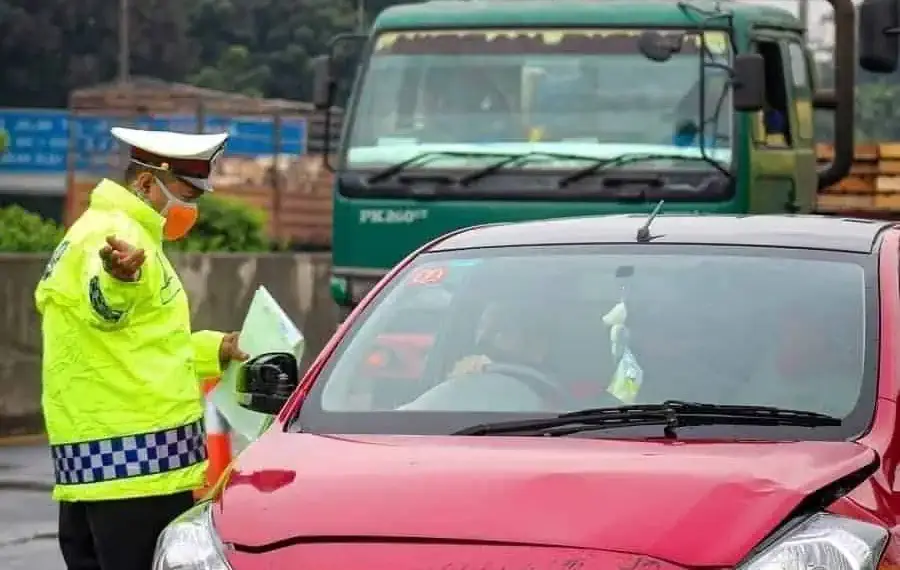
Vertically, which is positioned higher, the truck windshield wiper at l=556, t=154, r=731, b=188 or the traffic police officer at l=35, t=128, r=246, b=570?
the traffic police officer at l=35, t=128, r=246, b=570

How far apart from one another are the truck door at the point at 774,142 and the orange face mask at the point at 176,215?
22.3 feet

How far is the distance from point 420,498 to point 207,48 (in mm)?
74978

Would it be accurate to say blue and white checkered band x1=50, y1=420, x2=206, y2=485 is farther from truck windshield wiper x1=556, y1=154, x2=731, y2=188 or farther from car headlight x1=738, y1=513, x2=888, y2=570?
truck windshield wiper x1=556, y1=154, x2=731, y2=188

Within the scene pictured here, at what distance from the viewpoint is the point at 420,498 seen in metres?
4.76

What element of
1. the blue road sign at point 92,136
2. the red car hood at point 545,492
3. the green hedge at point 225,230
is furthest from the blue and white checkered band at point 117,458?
the blue road sign at point 92,136

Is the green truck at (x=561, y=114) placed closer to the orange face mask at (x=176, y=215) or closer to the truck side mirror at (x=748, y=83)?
the truck side mirror at (x=748, y=83)

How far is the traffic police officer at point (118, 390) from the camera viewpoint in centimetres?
670

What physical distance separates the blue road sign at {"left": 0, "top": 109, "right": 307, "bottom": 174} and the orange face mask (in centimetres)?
2295

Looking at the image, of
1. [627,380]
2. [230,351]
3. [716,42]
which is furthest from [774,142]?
[627,380]

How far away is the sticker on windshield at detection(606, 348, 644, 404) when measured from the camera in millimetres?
5500

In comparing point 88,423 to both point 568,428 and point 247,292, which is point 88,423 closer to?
point 568,428

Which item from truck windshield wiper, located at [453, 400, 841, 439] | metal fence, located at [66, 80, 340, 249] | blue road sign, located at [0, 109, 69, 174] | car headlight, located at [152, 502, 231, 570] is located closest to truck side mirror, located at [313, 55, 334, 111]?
truck windshield wiper, located at [453, 400, 841, 439]

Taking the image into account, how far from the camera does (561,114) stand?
535 inches

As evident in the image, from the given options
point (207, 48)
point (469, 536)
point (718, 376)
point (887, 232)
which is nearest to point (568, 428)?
point (718, 376)
